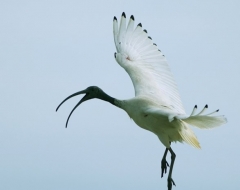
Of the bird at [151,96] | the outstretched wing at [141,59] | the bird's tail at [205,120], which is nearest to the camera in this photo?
the bird's tail at [205,120]

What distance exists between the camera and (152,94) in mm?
20438

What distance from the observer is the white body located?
18656 mm

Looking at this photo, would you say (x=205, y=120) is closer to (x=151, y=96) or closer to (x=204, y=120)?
(x=204, y=120)

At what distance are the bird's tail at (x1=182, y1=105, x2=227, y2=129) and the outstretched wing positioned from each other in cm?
342

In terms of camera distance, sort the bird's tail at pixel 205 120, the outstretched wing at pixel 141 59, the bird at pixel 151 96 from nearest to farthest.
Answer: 1. the bird's tail at pixel 205 120
2. the bird at pixel 151 96
3. the outstretched wing at pixel 141 59

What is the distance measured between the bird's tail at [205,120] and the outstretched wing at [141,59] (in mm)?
3419

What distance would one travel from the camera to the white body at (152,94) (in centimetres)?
1866

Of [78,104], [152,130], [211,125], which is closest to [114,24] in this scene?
[78,104]

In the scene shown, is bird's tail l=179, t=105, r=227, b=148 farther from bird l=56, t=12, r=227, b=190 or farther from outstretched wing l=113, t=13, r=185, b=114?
outstretched wing l=113, t=13, r=185, b=114

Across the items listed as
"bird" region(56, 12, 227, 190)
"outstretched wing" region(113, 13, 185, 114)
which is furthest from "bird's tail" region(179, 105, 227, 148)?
"outstretched wing" region(113, 13, 185, 114)

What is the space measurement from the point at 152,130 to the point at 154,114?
0.49 metres

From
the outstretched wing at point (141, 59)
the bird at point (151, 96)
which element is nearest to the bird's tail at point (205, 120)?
the bird at point (151, 96)

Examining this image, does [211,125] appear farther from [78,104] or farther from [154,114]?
[78,104]

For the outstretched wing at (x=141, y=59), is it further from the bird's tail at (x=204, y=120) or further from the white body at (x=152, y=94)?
the bird's tail at (x=204, y=120)
